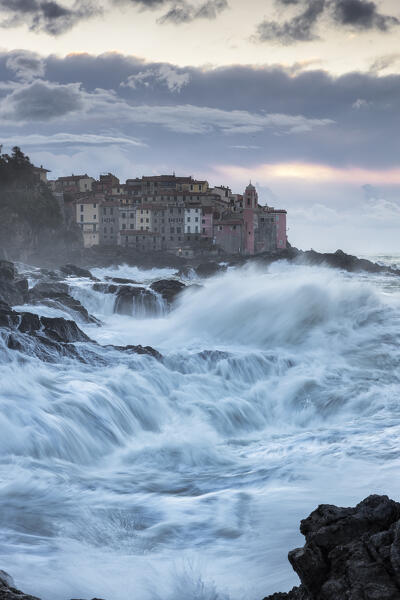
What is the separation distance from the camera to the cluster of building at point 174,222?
88812 mm

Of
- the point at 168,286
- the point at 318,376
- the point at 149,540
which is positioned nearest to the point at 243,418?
the point at 318,376

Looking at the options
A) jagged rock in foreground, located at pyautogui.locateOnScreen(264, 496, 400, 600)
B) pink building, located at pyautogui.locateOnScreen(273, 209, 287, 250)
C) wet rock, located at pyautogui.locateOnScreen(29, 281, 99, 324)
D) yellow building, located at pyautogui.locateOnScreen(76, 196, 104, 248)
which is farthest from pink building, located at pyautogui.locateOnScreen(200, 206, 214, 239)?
jagged rock in foreground, located at pyautogui.locateOnScreen(264, 496, 400, 600)

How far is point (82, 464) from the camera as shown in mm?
10828

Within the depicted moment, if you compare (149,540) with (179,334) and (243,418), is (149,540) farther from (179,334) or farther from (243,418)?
(179,334)

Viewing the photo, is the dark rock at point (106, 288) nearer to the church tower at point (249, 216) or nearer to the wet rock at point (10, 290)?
the wet rock at point (10, 290)

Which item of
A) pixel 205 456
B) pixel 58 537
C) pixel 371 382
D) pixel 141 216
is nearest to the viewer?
pixel 58 537

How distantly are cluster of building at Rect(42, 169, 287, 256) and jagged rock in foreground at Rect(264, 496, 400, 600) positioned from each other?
273 ft

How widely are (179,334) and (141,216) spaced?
66592 mm

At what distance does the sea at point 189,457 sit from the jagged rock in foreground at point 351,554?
1.80 metres

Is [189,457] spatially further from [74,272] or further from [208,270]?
[208,270]

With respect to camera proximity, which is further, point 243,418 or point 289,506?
point 243,418

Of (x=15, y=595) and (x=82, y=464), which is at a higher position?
(x=15, y=595)

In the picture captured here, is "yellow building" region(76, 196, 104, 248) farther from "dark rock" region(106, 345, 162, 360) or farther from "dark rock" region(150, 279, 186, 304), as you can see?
"dark rock" region(106, 345, 162, 360)

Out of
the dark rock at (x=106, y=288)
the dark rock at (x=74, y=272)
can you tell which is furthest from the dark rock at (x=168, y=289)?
the dark rock at (x=74, y=272)
